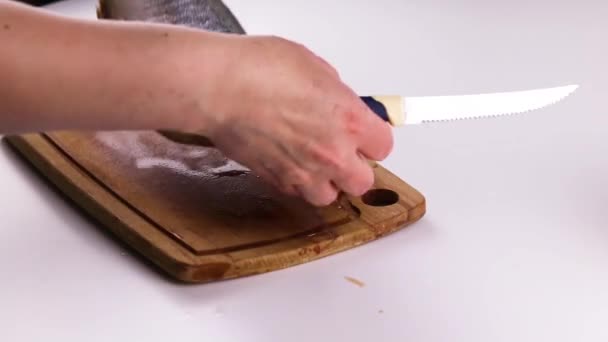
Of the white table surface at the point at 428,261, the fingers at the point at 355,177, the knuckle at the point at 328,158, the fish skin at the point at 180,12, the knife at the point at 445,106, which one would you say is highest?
the fish skin at the point at 180,12

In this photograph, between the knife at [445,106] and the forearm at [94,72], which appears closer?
the forearm at [94,72]

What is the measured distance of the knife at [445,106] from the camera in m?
0.77

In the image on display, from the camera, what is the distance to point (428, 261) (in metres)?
0.81

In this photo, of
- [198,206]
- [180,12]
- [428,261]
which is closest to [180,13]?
[180,12]

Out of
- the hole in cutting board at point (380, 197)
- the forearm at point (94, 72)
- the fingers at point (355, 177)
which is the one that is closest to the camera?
the forearm at point (94, 72)

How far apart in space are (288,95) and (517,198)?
306 mm

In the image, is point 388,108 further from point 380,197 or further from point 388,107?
point 380,197

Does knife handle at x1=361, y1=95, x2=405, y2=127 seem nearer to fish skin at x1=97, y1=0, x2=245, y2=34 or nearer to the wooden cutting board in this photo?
the wooden cutting board

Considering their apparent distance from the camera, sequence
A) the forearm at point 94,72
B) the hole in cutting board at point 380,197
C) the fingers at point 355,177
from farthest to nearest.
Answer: the hole in cutting board at point 380,197 < the fingers at point 355,177 < the forearm at point 94,72

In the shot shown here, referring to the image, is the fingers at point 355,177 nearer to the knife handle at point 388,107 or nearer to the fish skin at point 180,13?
the knife handle at point 388,107

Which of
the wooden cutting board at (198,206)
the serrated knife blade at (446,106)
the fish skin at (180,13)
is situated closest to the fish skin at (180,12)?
the fish skin at (180,13)

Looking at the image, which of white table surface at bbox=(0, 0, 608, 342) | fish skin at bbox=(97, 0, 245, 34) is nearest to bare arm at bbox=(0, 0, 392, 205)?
white table surface at bbox=(0, 0, 608, 342)

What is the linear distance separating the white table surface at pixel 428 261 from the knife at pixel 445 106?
10cm

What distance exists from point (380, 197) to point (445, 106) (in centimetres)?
11
